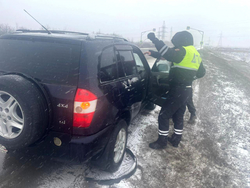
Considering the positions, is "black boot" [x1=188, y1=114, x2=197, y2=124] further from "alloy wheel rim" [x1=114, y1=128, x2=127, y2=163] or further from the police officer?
"alloy wheel rim" [x1=114, y1=128, x2=127, y2=163]

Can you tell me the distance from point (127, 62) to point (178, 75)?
3.14ft

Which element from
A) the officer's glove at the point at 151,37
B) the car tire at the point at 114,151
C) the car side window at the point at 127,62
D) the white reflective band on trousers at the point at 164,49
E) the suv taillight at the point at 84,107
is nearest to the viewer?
the suv taillight at the point at 84,107

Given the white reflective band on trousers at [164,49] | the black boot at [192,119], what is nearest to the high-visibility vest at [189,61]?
the white reflective band on trousers at [164,49]

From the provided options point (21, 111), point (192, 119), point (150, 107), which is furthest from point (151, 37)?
point (21, 111)

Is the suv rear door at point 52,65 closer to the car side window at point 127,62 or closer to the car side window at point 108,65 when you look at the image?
the car side window at point 108,65

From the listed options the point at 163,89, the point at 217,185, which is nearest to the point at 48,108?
the point at 217,185

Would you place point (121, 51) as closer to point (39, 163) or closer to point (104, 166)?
point (104, 166)

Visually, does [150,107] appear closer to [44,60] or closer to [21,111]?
[44,60]

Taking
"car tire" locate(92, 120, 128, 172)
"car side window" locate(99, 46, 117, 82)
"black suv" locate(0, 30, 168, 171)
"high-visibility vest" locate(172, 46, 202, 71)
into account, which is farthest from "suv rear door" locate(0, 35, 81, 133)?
"high-visibility vest" locate(172, 46, 202, 71)

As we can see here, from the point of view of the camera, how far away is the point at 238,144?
3.93 metres

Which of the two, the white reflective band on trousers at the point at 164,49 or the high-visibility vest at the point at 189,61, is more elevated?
the white reflective band on trousers at the point at 164,49

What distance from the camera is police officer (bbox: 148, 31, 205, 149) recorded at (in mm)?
3410

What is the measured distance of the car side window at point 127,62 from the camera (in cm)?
315

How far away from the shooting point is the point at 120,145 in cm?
301
